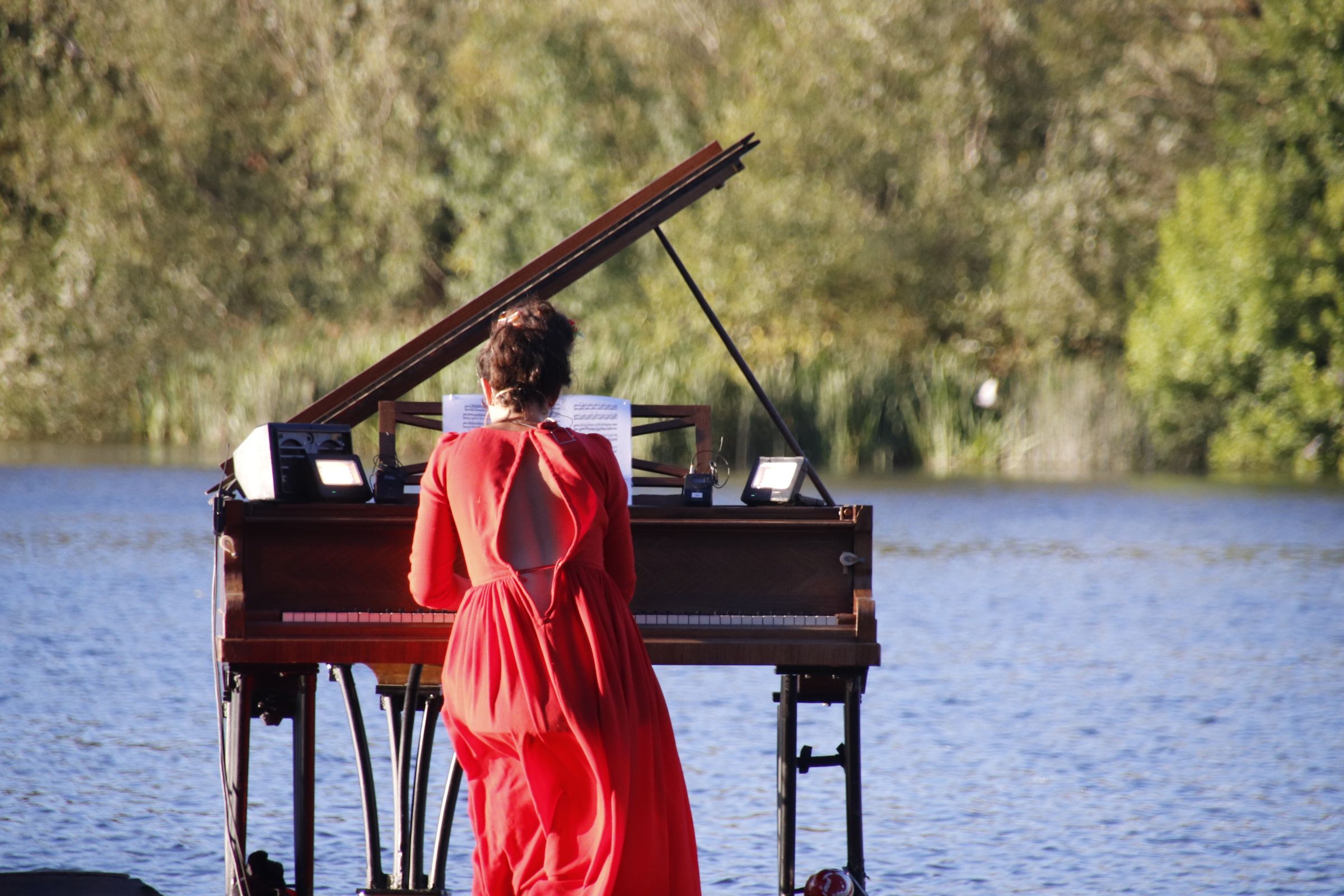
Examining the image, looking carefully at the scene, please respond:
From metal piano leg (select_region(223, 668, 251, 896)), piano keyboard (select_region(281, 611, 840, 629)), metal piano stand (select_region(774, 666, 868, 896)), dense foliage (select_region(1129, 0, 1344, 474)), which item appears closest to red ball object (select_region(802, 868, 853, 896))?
metal piano stand (select_region(774, 666, 868, 896))

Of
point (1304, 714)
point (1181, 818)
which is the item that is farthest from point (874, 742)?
point (1304, 714)

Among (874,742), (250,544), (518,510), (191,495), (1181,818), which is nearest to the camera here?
(518,510)

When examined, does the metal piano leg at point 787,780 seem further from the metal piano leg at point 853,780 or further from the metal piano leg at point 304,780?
the metal piano leg at point 304,780

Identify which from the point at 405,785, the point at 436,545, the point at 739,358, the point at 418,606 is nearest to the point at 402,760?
the point at 405,785

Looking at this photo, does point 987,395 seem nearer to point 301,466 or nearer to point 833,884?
point 833,884

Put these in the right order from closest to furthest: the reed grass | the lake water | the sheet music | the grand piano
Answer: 1. the grand piano
2. the sheet music
3. the lake water
4. the reed grass

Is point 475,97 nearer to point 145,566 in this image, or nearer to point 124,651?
point 145,566

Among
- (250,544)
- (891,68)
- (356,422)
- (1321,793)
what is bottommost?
(1321,793)

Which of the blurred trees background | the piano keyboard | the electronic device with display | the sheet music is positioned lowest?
the piano keyboard

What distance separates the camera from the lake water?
5.54m

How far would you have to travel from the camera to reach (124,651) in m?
9.68

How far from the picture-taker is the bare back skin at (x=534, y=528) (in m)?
3.40

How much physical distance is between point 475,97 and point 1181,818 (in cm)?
3038

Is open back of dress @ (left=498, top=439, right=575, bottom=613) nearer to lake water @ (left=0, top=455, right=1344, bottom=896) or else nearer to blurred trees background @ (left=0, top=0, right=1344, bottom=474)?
lake water @ (left=0, top=455, right=1344, bottom=896)
